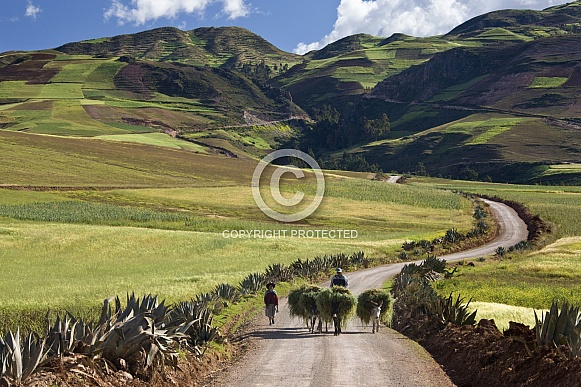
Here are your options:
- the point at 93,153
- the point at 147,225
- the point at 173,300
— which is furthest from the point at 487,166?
the point at 173,300

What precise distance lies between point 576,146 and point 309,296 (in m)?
187

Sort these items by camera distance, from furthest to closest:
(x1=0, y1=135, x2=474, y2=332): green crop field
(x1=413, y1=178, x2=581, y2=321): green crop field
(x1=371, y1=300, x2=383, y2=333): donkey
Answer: (x1=0, y1=135, x2=474, y2=332): green crop field
(x1=413, y1=178, x2=581, y2=321): green crop field
(x1=371, y1=300, x2=383, y2=333): donkey

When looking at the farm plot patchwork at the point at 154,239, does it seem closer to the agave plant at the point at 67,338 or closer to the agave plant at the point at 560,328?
the agave plant at the point at 67,338

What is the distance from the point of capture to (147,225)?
2660 inches

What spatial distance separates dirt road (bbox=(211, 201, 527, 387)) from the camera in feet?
48.2

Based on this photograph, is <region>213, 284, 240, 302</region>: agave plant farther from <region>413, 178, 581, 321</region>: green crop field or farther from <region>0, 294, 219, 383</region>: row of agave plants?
<region>0, 294, 219, 383</region>: row of agave plants

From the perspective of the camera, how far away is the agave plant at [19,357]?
10359 millimetres

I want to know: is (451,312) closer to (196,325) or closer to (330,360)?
(330,360)

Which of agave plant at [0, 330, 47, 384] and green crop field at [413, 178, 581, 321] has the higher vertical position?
agave plant at [0, 330, 47, 384]

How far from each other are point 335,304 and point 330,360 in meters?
5.03

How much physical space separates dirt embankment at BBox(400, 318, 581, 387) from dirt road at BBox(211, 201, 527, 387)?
19.7 inches

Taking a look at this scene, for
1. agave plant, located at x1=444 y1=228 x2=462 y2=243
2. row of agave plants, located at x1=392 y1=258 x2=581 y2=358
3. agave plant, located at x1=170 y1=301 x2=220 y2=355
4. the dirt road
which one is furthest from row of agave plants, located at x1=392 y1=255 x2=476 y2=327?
agave plant, located at x1=444 y1=228 x2=462 y2=243

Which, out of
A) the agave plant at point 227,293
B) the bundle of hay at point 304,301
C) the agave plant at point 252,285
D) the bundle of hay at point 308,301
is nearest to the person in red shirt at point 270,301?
the bundle of hay at point 304,301

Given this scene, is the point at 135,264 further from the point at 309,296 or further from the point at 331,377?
the point at 331,377
